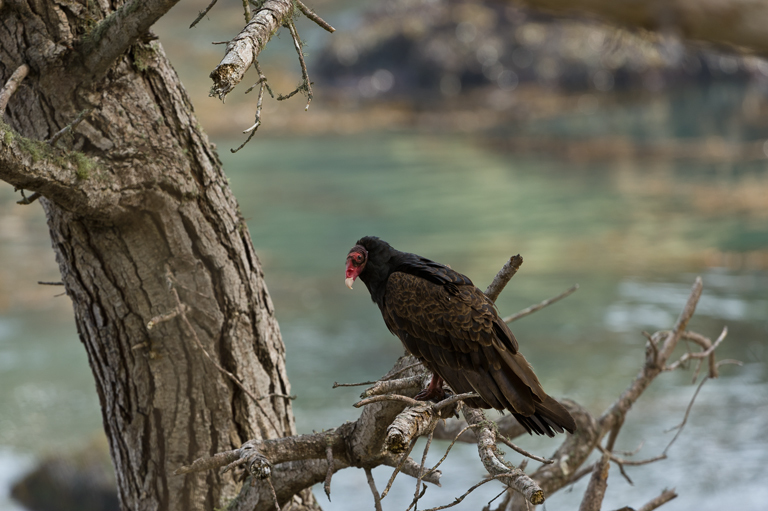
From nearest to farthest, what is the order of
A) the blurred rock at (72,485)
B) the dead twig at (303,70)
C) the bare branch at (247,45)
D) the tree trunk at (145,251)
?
the bare branch at (247,45) < the dead twig at (303,70) < the tree trunk at (145,251) < the blurred rock at (72,485)

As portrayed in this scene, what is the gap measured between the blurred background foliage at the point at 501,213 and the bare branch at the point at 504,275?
523 millimetres

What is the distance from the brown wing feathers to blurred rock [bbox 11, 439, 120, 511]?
333 centimetres

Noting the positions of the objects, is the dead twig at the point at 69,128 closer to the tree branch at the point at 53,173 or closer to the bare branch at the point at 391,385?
the tree branch at the point at 53,173

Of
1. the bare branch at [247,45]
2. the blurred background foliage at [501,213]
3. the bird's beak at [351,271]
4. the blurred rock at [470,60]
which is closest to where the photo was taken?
the bare branch at [247,45]

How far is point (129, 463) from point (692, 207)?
8420 millimetres

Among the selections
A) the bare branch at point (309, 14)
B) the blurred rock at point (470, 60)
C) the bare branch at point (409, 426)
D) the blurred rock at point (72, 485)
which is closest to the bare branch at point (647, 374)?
the bare branch at point (409, 426)

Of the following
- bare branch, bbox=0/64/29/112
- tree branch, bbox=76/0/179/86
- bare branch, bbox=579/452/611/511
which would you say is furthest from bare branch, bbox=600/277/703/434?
bare branch, bbox=0/64/29/112

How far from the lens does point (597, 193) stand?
33.2 ft

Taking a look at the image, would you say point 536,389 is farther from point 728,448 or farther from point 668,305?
point 668,305

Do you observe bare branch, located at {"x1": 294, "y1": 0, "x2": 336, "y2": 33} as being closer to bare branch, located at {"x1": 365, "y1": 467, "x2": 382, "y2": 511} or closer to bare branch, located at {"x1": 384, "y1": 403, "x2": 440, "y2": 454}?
bare branch, located at {"x1": 384, "y1": 403, "x2": 440, "y2": 454}

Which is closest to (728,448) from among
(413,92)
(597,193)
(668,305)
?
(668,305)

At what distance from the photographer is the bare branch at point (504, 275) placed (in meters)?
1.82

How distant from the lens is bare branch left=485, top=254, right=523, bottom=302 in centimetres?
182

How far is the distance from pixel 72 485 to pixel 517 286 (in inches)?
175
